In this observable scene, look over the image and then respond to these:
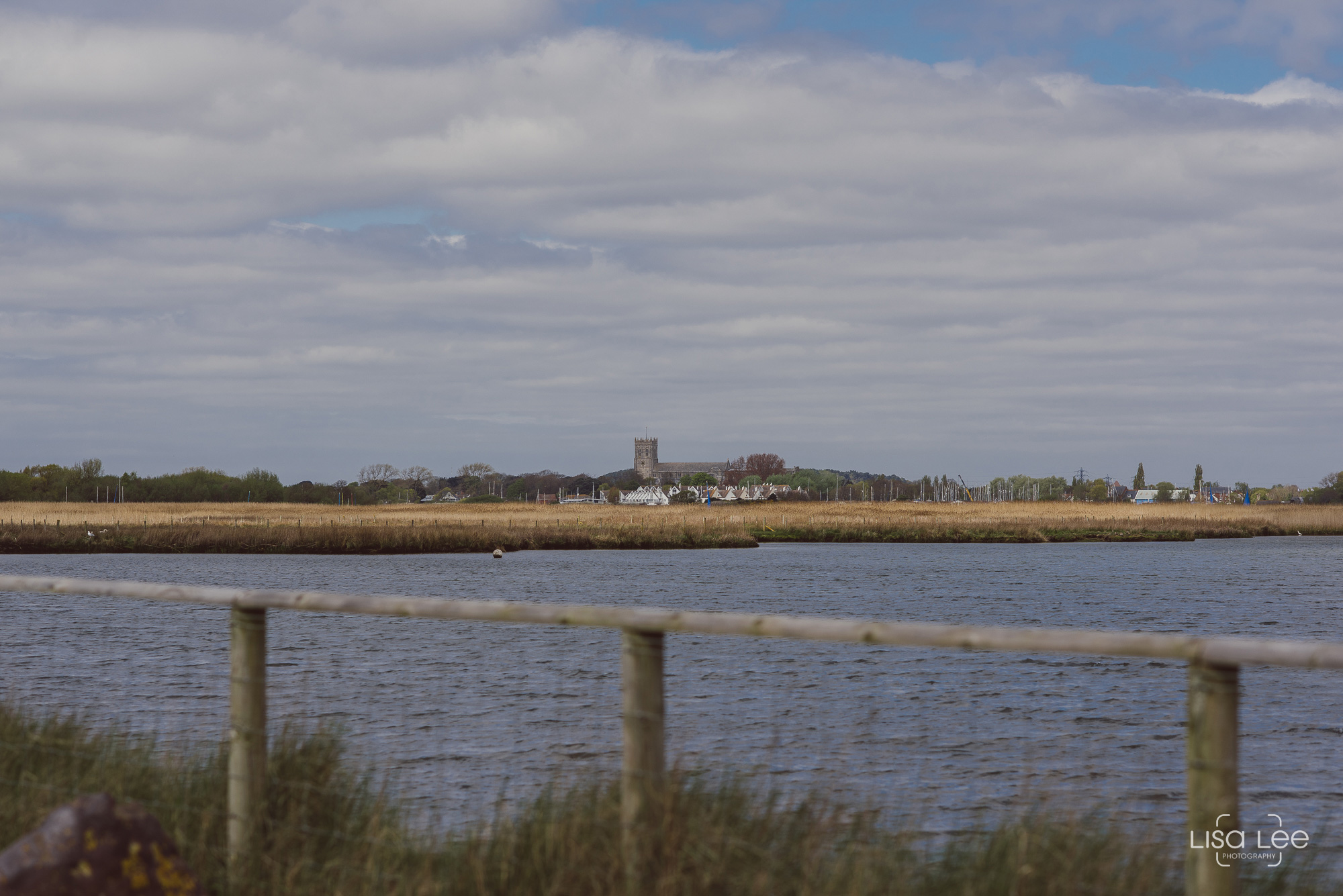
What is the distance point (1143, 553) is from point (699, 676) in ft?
311

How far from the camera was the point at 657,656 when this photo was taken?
15.9ft

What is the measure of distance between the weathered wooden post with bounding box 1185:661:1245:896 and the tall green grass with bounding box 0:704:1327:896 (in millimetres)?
685

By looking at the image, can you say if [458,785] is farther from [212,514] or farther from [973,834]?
[212,514]

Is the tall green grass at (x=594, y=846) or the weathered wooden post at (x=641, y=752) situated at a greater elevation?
the weathered wooden post at (x=641, y=752)

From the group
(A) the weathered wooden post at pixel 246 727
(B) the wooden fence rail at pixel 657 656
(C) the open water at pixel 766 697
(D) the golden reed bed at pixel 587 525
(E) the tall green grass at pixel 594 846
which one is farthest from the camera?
(D) the golden reed bed at pixel 587 525

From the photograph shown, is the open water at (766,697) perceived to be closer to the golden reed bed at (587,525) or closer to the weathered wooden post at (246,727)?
the weathered wooden post at (246,727)

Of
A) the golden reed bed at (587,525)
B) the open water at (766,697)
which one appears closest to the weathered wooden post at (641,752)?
the open water at (766,697)

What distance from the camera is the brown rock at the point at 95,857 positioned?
15.7ft

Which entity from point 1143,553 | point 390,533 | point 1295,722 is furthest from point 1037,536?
point 1295,722

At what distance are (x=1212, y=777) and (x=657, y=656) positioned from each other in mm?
2067

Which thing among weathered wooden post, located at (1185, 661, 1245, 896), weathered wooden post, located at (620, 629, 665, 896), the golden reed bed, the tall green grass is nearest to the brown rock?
the tall green grass

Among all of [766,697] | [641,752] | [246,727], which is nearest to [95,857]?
[246,727]

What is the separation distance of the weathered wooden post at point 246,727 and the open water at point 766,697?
128cm

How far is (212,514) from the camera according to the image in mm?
129250
